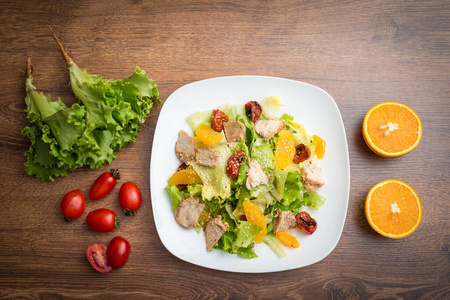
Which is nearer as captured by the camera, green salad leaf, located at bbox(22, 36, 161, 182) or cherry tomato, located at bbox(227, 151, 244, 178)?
green salad leaf, located at bbox(22, 36, 161, 182)

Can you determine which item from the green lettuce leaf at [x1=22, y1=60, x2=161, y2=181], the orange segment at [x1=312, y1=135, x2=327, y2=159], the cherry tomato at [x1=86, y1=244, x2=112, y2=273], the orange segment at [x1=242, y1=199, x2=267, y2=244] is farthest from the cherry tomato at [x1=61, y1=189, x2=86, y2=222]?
the orange segment at [x1=312, y1=135, x2=327, y2=159]

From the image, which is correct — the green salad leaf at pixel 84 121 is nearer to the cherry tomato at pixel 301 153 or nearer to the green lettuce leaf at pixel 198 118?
the green lettuce leaf at pixel 198 118

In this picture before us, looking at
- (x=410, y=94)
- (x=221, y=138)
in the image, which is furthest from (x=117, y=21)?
(x=410, y=94)

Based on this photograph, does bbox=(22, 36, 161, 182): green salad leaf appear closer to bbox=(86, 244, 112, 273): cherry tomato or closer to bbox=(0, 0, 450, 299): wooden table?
bbox=(0, 0, 450, 299): wooden table

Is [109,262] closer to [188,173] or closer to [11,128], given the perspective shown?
[188,173]

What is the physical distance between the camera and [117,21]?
10.4 ft

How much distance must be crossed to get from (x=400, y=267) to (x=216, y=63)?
285 cm

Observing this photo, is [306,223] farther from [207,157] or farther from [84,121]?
[84,121]

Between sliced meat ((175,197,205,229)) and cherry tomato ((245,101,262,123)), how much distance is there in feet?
3.20

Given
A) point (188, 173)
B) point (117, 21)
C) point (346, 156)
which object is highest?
point (117, 21)

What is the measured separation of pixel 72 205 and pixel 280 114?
7.32 ft

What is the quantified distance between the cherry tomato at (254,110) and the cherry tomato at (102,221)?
5.40 feet

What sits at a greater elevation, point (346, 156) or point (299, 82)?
point (299, 82)

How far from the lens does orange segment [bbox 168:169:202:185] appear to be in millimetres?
2844
